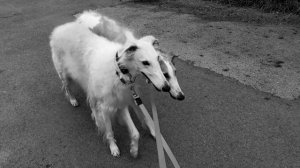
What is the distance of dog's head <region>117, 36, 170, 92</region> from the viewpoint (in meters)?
2.80

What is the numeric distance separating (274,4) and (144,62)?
6590 mm

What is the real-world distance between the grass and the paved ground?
365cm

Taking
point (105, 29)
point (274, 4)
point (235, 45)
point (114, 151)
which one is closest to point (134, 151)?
point (114, 151)

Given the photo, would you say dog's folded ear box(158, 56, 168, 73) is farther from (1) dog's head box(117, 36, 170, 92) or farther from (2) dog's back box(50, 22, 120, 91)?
(2) dog's back box(50, 22, 120, 91)

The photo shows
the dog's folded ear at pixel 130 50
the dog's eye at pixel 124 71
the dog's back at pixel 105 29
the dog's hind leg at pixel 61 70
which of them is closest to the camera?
the dog's folded ear at pixel 130 50

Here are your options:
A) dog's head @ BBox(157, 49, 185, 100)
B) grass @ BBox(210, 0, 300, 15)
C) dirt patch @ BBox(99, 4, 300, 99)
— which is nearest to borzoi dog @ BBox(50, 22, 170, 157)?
dog's head @ BBox(157, 49, 185, 100)

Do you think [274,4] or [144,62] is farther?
[274,4]

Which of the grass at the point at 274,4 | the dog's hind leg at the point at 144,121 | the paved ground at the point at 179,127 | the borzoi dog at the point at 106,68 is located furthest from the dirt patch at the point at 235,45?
the borzoi dog at the point at 106,68

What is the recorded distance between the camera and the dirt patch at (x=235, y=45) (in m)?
5.30

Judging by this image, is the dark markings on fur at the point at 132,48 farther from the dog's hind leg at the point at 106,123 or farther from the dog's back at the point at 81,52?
the dog's hind leg at the point at 106,123

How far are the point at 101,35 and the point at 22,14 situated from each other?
6.59 m

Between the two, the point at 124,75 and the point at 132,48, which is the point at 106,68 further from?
the point at 132,48

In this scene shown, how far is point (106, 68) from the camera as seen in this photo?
3494mm

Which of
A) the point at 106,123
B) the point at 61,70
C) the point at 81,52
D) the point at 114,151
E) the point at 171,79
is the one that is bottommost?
the point at 114,151
